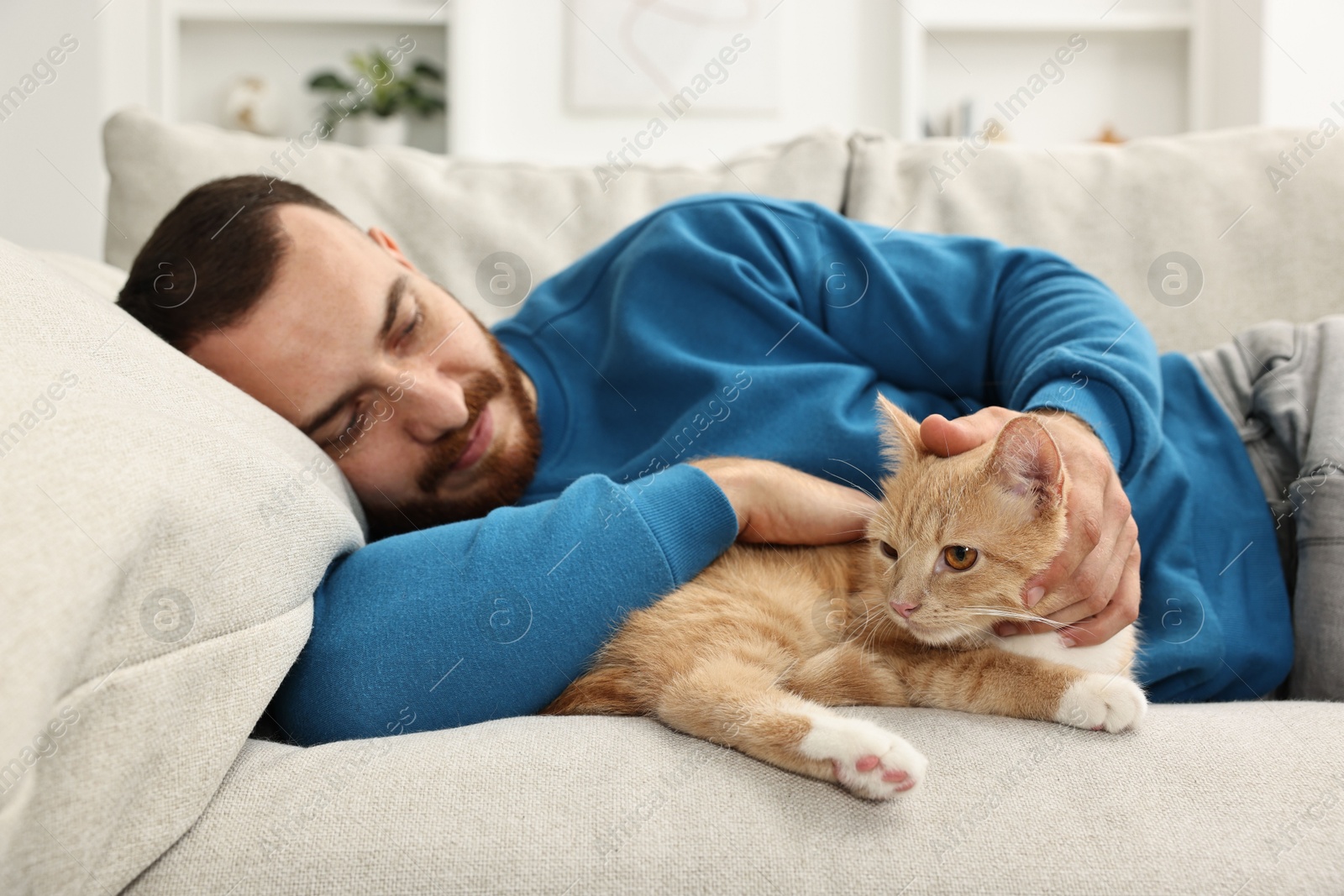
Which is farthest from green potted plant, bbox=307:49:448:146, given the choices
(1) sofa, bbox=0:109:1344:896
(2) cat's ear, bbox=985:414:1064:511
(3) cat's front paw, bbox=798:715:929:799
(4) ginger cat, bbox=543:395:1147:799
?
(3) cat's front paw, bbox=798:715:929:799

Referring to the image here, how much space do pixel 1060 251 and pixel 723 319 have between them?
85 cm

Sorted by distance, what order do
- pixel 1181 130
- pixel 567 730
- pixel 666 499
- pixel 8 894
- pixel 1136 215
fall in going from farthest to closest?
pixel 1181 130
pixel 1136 215
pixel 666 499
pixel 567 730
pixel 8 894

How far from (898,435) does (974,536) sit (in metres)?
0.21

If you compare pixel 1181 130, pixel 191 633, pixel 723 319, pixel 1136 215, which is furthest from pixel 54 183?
pixel 1181 130

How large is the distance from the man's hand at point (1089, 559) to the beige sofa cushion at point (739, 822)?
0.18 metres

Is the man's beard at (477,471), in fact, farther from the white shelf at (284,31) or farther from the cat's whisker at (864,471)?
the white shelf at (284,31)

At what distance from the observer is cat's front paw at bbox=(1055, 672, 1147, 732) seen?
2.88ft

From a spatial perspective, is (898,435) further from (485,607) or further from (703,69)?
(703,69)

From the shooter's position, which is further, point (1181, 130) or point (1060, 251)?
point (1181, 130)

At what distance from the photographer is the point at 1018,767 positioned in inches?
31.6

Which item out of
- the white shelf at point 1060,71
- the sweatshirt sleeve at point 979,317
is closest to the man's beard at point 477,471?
the sweatshirt sleeve at point 979,317

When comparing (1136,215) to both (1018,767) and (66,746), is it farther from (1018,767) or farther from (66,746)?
(66,746)

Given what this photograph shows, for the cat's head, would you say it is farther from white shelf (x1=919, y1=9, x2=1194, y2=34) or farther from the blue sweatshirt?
white shelf (x1=919, y1=9, x2=1194, y2=34)

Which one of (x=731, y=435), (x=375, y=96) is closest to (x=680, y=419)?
(x=731, y=435)
